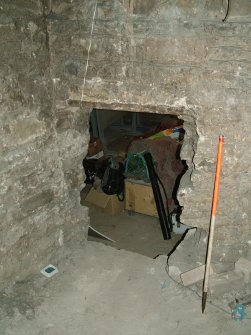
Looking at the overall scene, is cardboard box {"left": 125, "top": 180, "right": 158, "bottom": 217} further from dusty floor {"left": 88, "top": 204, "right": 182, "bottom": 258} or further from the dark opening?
dusty floor {"left": 88, "top": 204, "right": 182, "bottom": 258}

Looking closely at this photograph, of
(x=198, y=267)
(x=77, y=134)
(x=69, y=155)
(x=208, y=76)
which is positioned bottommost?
(x=198, y=267)

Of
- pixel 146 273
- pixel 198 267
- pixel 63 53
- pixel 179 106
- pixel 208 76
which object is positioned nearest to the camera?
pixel 208 76

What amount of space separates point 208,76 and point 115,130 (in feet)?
20.0

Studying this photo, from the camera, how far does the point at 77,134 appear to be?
307cm

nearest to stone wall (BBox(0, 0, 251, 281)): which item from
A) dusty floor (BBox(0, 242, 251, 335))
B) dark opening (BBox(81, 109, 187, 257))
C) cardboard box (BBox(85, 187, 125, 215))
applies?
dusty floor (BBox(0, 242, 251, 335))

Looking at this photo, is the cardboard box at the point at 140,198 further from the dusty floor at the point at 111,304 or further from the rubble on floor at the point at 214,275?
the rubble on floor at the point at 214,275

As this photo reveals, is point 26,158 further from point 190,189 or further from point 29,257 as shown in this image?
point 190,189

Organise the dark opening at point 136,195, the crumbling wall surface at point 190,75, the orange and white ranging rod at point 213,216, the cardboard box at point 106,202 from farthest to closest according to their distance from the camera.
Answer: the cardboard box at point 106,202 → the dark opening at point 136,195 → the orange and white ranging rod at point 213,216 → the crumbling wall surface at point 190,75

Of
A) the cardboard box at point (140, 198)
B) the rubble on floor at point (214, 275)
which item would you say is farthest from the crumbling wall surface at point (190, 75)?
the cardboard box at point (140, 198)

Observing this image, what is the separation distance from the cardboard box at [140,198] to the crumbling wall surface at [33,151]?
2211 millimetres

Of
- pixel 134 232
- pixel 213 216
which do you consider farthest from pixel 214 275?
pixel 134 232

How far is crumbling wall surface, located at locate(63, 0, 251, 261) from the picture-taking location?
7.01ft

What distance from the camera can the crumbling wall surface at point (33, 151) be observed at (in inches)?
93.0

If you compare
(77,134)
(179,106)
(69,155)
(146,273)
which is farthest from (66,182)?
(179,106)
